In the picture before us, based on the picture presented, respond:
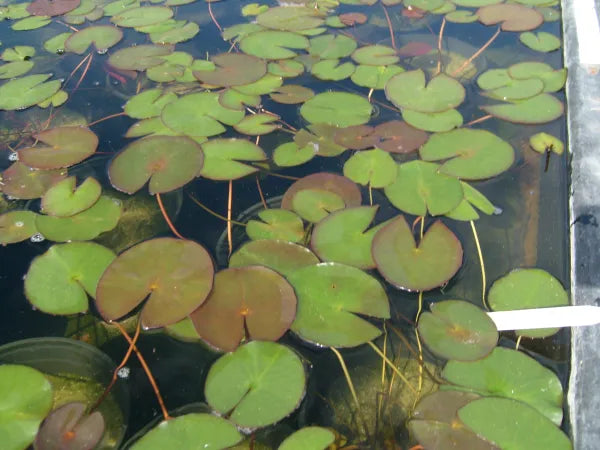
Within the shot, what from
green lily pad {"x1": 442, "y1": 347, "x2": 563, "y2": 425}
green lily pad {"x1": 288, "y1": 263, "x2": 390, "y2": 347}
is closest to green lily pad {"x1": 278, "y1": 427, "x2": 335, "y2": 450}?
green lily pad {"x1": 288, "y1": 263, "x2": 390, "y2": 347}

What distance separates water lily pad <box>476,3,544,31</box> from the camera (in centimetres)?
263

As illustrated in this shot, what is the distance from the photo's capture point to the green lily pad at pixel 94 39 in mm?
2748

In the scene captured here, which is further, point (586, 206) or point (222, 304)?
point (586, 206)

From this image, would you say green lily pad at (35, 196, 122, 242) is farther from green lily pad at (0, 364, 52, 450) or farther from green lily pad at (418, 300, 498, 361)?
green lily pad at (418, 300, 498, 361)

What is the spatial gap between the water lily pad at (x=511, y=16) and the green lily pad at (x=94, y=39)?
2038 mm

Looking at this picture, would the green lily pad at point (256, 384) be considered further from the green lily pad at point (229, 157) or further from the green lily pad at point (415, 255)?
the green lily pad at point (229, 157)

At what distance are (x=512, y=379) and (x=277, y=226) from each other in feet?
2.79

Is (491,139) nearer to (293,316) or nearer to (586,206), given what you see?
(586,206)

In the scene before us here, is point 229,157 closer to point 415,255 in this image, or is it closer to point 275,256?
point 275,256

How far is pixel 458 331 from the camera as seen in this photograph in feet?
4.58

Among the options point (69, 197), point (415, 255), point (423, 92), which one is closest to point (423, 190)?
point (415, 255)

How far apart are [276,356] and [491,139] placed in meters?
1.24

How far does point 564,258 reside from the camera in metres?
1.60

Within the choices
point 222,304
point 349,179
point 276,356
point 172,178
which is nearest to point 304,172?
point 349,179
